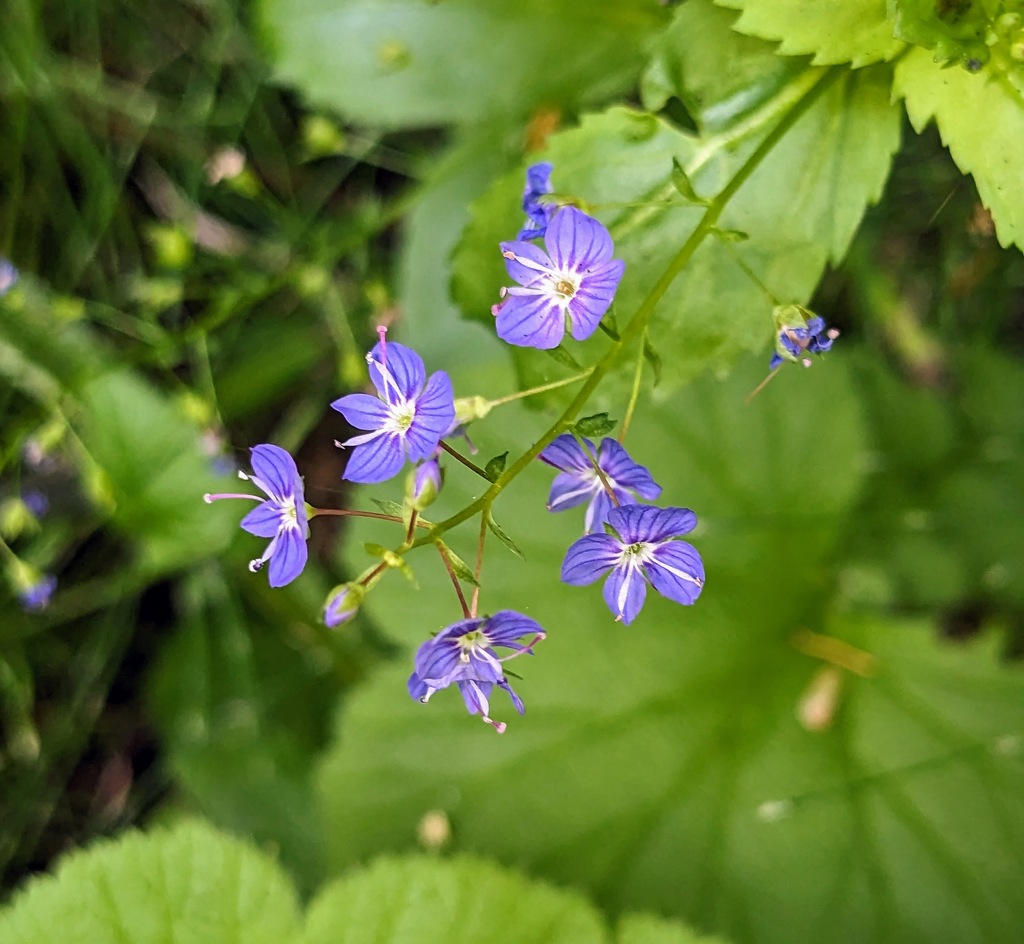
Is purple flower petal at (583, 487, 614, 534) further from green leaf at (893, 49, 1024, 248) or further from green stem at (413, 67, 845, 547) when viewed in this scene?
green leaf at (893, 49, 1024, 248)

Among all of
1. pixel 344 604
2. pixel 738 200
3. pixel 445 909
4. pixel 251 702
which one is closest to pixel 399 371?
pixel 344 604

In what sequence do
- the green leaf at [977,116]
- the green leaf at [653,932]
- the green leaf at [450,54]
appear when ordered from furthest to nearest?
the green leaf at [450,54], the green leaf at [653,932], the green leaf at [977,116]

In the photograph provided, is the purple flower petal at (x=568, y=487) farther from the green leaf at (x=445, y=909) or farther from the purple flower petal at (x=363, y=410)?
the green leaf at (x=445, y=909)

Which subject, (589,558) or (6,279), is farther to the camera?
(6,279)

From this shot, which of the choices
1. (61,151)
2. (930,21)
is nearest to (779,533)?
(930,21)

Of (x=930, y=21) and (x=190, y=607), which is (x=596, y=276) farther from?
(x=190, y=607)

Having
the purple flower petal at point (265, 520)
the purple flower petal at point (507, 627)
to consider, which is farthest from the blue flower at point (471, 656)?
the purple flower petal at point (265, 520)

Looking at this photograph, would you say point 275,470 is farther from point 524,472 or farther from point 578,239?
point 524,472

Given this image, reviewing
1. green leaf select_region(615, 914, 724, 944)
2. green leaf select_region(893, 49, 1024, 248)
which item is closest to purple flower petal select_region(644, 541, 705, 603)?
green leaf select_region(893, 49, 1024, 248)
